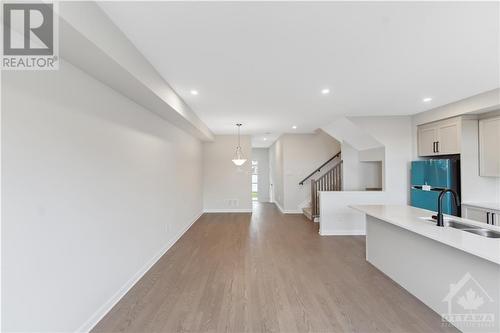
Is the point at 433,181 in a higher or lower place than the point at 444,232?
higher

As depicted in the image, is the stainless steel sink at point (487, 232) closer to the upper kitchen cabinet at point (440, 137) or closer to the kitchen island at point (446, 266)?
the kitchen island at point (446, 266)

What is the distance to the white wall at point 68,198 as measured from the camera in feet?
4.68

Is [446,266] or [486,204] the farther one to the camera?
[486,204]

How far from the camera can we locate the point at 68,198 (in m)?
1.86

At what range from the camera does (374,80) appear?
3.02 metres

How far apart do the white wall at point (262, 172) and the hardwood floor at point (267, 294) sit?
6.76 m

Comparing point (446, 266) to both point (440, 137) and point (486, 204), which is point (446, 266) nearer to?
point (486, 204)

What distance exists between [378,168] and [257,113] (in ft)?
12.7

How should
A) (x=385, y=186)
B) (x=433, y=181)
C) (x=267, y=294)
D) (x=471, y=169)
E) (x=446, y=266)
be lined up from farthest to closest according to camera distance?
(x=385, y=186) → (x=433, y=181) → (x=471, y=169) → (x=267, y=294) → (x=446, y=266)

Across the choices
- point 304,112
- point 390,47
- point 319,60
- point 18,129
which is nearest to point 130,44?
point 18,129

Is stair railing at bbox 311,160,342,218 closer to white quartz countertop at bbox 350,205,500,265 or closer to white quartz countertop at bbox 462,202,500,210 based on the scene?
white quartz countertop at bbox 462,202,500,210

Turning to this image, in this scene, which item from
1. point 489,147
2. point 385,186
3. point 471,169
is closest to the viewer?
point 489,147

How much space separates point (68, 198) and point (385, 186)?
5.46 metres

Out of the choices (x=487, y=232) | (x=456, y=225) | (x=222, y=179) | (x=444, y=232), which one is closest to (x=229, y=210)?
(x=222, y=179)
